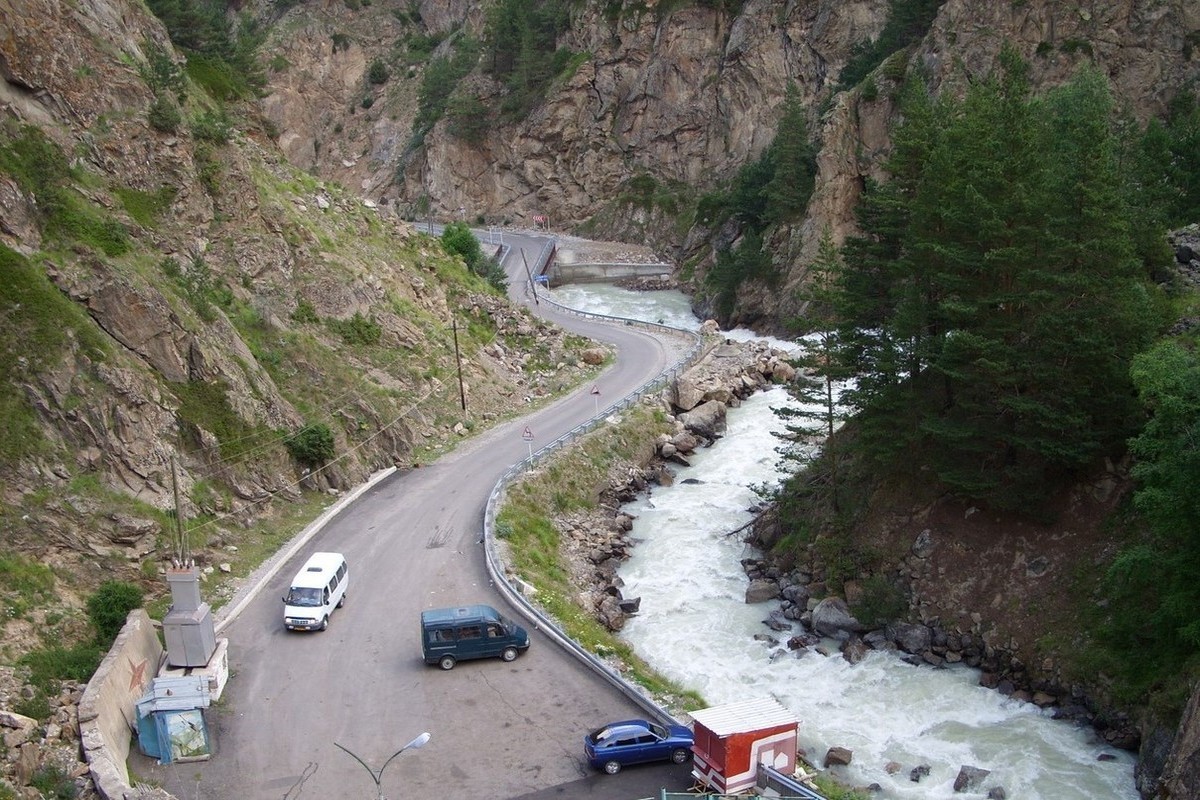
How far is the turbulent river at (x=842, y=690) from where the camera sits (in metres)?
22.1

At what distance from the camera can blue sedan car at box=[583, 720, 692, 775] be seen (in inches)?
742

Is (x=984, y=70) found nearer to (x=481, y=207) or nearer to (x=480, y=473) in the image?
(x=480, y=473)

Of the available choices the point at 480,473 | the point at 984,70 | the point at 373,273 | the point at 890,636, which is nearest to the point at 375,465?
the point at 480,473

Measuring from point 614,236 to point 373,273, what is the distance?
5259 cm

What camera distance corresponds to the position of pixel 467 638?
23.2 meters

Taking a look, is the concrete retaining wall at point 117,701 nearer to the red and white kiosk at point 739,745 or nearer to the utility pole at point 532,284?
the red and white kiosk at point 739,745

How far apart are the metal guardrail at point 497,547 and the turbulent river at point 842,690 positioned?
4049 mm

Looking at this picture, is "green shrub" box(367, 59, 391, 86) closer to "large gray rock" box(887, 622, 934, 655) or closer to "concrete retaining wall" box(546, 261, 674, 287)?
"concrete retaining wall" box(546, 261, 674, 287)

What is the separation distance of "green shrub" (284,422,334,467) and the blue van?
1138 centimetres

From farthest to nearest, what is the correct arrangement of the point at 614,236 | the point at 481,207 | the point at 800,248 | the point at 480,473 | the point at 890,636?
the point at 481,207 < the point at 614,236 < the point at 800,248 < the point at 480,473 < the point at 890,636

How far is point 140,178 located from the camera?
3459cm

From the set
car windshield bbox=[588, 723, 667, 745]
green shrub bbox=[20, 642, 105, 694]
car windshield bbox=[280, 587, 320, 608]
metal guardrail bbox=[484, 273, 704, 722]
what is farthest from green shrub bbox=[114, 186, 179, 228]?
car windshield bbox=[588, 723, 667, 745]

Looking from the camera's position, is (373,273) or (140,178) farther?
(373,273)

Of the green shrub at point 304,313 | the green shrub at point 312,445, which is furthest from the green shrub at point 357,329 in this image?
the green shrub at point 312,445
